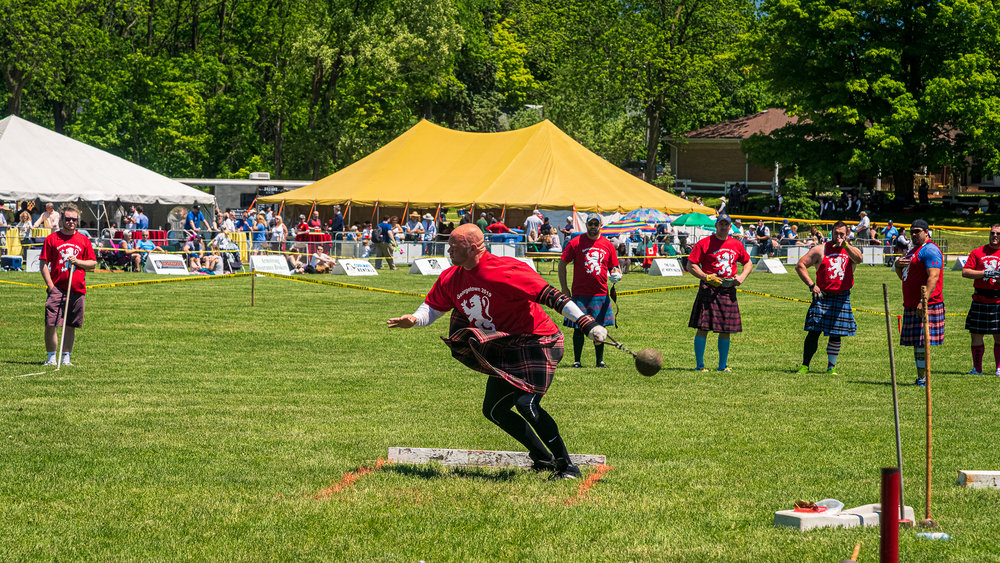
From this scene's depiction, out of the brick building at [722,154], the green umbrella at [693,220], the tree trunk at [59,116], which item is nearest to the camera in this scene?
the green umbrella at [693,220]

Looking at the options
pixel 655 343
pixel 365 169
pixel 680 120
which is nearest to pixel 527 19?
pixel 680 120

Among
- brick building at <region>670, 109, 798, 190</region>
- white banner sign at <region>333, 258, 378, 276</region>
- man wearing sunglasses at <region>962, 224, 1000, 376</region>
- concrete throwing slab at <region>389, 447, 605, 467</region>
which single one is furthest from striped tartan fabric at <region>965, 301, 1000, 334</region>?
brick building at <region>670, 109, 798, 190</region>

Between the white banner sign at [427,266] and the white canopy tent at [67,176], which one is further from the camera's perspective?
the white canopy tent at [67,176]

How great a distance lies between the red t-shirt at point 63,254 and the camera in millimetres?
11750

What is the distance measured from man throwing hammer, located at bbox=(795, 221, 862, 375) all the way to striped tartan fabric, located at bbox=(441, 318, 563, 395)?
6004 millimetres

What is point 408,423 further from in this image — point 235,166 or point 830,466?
point 235,166

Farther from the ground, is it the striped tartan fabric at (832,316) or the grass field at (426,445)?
the striped tartan fabric at (832,316)

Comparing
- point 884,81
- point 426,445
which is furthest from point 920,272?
point 884,81

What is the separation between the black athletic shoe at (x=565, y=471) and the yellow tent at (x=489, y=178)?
2695 cm

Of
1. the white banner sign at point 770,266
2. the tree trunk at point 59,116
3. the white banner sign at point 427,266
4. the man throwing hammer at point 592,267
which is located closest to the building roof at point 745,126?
the white banner sign at point 770,266

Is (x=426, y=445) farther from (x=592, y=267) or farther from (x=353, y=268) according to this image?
(x=353, y=268)

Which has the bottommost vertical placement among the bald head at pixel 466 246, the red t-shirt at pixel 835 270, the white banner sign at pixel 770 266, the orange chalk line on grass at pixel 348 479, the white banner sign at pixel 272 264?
the orange chalk line on grass at pixel 348 479

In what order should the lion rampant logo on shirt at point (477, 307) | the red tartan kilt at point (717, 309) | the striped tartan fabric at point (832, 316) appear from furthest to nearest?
the striped tartan fabric at point (832, 316) → the red tartan kilt at point (717, 309) → the lion rampant logo on shirt at point (477, 307)

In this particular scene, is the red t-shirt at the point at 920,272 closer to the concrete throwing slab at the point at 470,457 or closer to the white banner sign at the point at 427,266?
the concrete throwing slab at the point at 470,457
